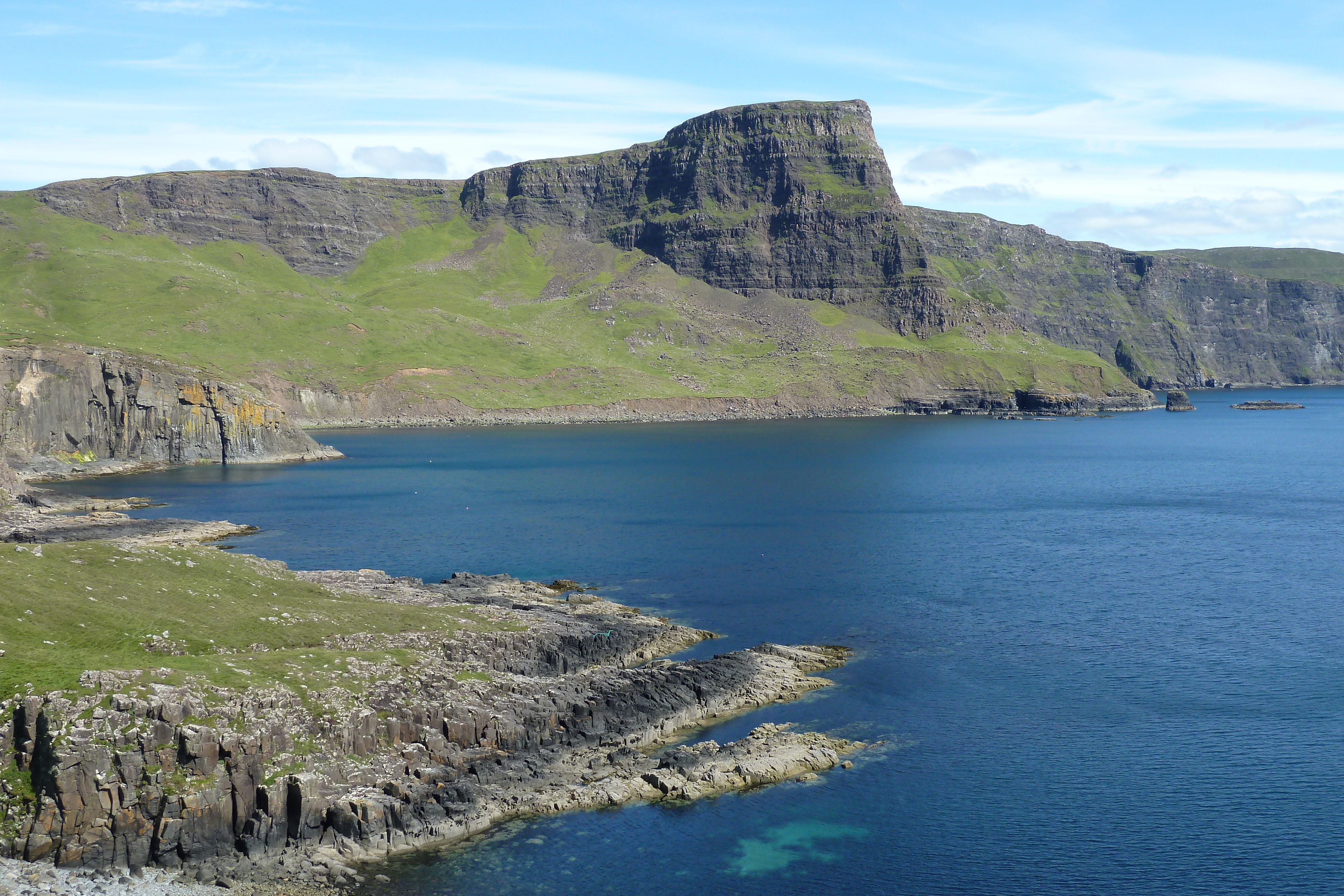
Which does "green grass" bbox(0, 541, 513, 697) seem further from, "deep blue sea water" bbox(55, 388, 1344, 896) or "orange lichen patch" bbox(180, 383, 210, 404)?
"orange lichen patch" bbox(180, 383, 210, 404)

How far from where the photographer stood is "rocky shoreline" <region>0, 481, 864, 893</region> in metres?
39.2

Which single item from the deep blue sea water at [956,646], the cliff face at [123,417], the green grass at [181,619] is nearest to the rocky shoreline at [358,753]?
the green grass at [181,619]

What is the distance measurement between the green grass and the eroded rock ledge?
1.34m

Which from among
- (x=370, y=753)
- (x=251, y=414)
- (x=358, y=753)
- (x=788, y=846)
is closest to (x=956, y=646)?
(x=788, y=846)

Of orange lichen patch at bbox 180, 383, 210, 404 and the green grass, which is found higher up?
orange lichen patch at bbox 180, 383, 210, 404

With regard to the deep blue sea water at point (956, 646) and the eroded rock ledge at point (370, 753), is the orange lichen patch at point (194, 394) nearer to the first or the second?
the deep blue sea water at point (956, 646)

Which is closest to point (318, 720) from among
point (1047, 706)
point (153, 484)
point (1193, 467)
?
point (1047, 706)

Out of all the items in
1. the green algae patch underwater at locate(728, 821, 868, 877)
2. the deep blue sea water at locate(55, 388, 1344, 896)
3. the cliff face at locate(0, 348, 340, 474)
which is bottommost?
the green algae patch underwater at locate(728, 821, 868, 877)

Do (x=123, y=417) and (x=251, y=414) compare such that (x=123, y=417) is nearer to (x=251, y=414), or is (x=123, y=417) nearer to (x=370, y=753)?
(x=251, y=414)

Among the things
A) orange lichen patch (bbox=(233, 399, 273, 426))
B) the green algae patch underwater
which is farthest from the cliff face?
the green algae patch underwater

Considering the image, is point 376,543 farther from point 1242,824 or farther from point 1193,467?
point 1193,467

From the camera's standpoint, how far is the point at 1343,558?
322 ft

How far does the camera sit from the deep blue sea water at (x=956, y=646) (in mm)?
42000

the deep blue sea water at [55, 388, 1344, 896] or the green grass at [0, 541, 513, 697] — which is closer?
the deep blue sea water at [55, 388, 1344, 896]
